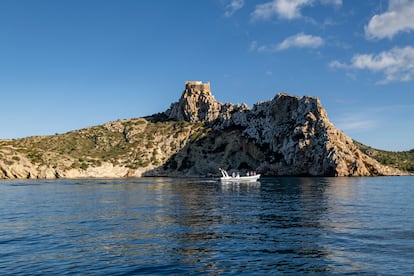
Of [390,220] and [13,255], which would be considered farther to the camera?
[390,220]

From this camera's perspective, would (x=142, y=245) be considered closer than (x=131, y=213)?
Yes

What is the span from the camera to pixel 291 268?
81.7 ft

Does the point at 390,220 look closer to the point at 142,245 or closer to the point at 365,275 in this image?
the point at 365,275

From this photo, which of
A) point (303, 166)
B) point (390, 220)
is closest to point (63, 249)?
point (390, 220)

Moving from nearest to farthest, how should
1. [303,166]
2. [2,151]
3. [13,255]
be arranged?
[13,255] < [303,166] < [2,151]

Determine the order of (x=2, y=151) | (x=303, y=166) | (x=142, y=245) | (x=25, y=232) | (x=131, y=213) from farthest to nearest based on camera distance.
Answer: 1. (x=2, y=151)
2. (x=303, y=166)
3. (x=131, y=213)
4. (x=25, y=232)
5. (x=142, y=245)

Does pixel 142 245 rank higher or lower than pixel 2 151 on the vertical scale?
lower

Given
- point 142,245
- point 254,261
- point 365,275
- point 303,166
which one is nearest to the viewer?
point 365,275

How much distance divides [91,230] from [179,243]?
38.0ft

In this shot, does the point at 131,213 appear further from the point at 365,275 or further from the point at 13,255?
the point at 365,275

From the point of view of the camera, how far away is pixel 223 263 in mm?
26219

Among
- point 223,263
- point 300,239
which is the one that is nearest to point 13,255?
point 223,263

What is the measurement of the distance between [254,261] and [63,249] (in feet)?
49.3

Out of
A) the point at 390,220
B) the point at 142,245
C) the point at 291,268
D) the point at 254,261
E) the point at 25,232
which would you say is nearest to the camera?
the point at 291,268
